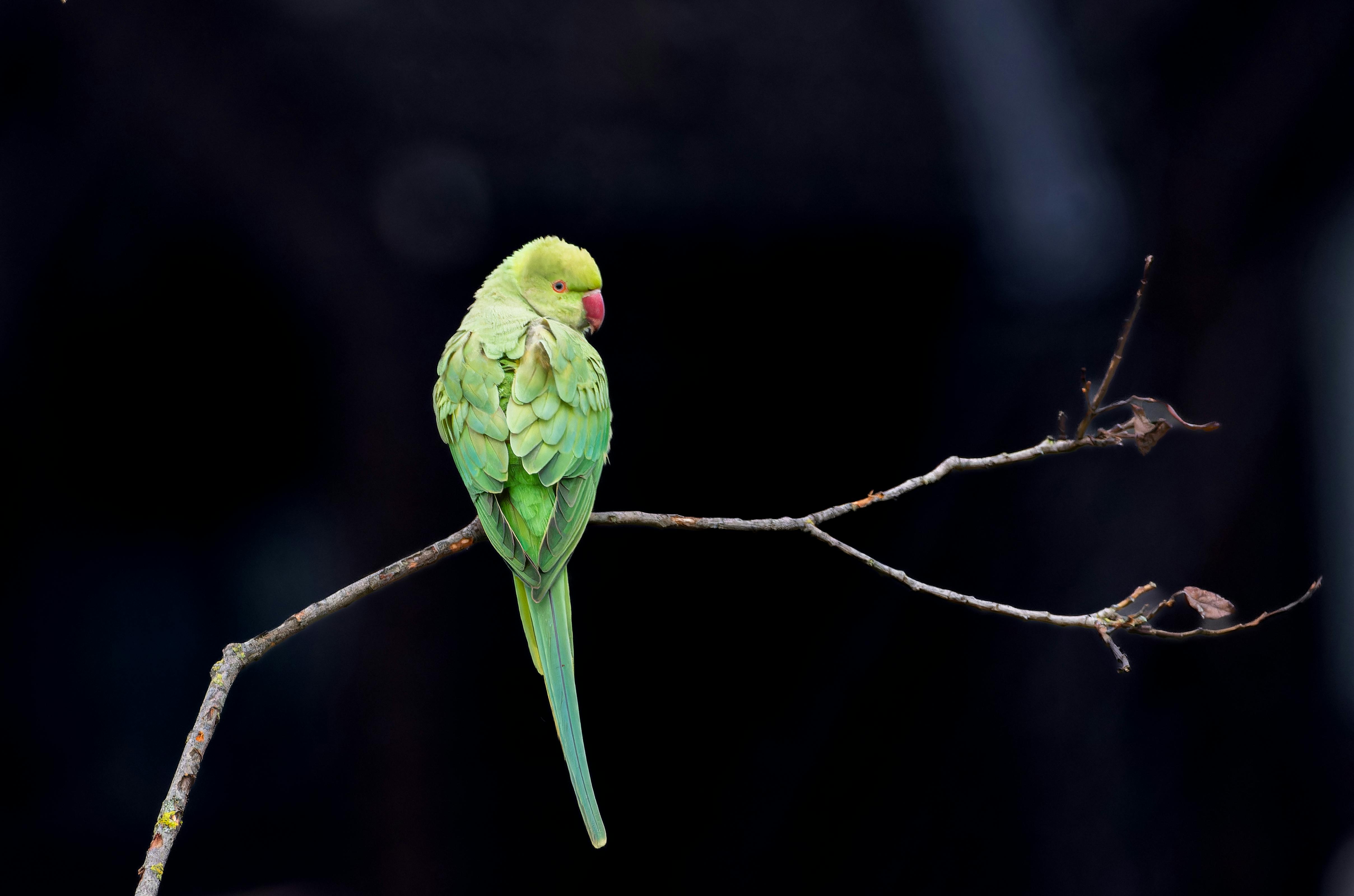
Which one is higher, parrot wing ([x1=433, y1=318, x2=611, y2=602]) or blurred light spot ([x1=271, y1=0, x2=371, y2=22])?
blurred light spot ([x1=271, y1=0, x2=371, y2=22])

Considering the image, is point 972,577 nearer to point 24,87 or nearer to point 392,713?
point 392,713

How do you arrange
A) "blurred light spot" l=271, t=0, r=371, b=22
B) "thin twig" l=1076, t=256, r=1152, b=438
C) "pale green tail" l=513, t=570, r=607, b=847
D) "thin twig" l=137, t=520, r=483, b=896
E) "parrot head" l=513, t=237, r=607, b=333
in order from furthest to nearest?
"blurred light spot" l=271, t=0, r=371, b=22, "parrot head" l=513, t=237, r=607, b=333, "pale green tail" l=513, t=570, r=607, b=847, "thin twig" l=1076, t=256, r=1152, b=438, "thin twig" l=137, t=520, r=483, b=896

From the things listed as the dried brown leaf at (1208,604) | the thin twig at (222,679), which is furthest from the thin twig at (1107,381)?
the thin twig at (222,679)

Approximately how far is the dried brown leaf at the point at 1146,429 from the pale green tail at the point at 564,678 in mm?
714

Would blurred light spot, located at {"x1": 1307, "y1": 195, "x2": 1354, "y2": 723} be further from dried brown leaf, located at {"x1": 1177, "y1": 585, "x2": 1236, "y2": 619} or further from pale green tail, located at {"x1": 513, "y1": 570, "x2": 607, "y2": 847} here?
pale green tail, located at {"x1": 513, "y1": 570, "x2": 607, "y2": 847}

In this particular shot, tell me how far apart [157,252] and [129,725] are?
1.17 metres

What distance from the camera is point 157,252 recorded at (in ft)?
7.02

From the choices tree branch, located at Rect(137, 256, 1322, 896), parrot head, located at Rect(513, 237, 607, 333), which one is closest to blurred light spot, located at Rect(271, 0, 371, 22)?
parrot head, located at Rect(513, 237, 607, 333)

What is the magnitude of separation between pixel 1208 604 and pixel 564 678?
0.75 metres

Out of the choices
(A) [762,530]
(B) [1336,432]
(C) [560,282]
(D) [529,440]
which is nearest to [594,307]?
(C) [560,282]

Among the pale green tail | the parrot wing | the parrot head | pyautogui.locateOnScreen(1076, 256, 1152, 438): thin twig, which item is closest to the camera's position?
pyautogui.locateOnScreen(1076, 256, 1152, 438): thin twig

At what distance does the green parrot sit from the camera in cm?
113

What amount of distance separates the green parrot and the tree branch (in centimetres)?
9

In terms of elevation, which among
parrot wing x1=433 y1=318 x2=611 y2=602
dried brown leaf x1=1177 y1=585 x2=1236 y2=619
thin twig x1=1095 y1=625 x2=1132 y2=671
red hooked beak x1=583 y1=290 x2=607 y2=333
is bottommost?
thin twig x1=1095 y1=625 x2=1132 y2=671
